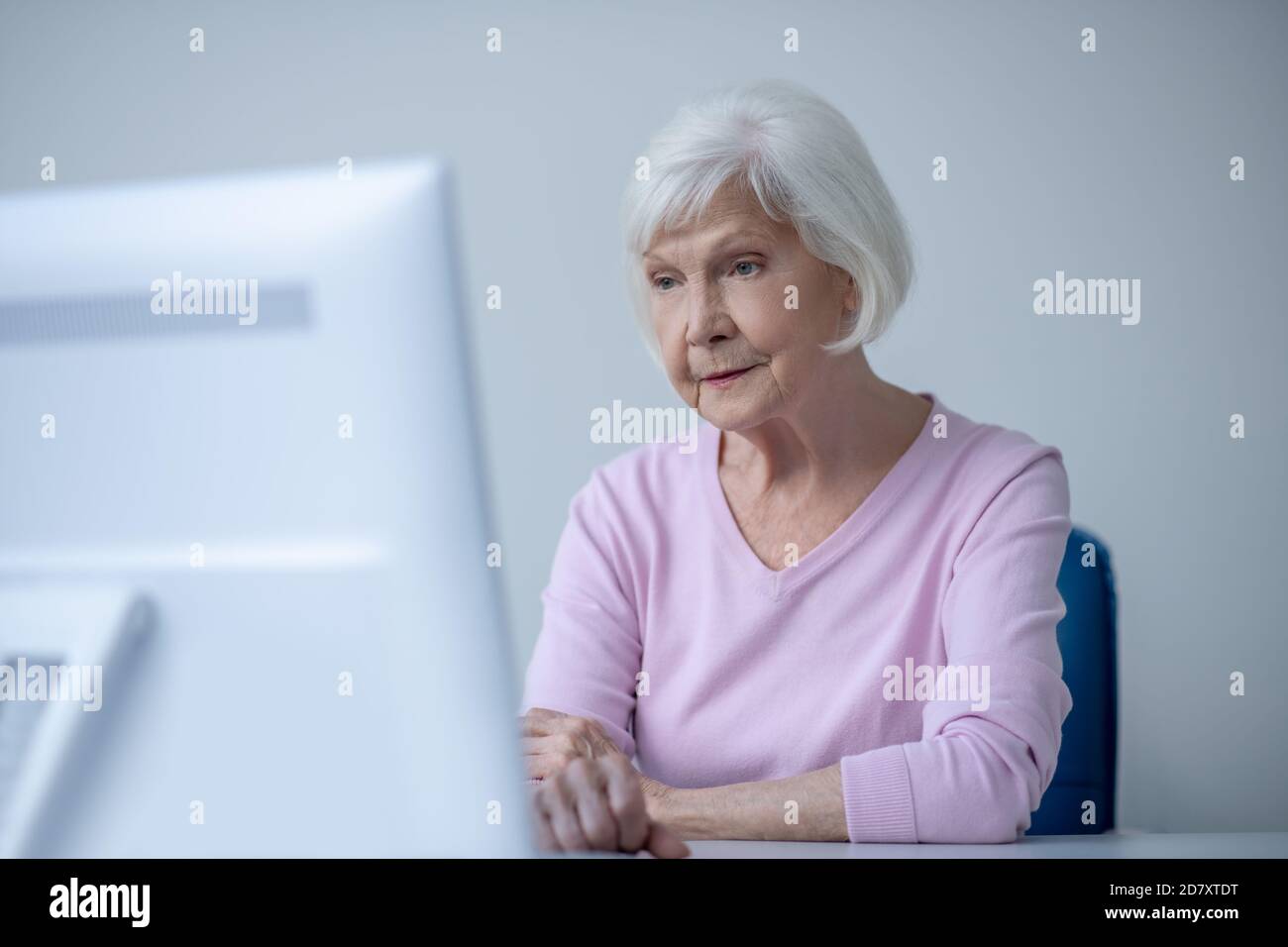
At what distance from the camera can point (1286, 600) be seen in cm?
216

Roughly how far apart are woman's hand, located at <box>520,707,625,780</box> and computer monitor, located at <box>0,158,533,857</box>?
2.22 ft

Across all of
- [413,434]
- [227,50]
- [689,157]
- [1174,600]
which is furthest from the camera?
[227,50]

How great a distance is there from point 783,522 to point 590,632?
0.93 ft

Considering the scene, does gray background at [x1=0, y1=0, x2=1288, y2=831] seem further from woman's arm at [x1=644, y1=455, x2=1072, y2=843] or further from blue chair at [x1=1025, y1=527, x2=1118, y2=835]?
woman's arm at [x1=644, y1=455, x2=1072, y2=843]

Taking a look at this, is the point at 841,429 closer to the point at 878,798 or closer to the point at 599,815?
the point at 878,798

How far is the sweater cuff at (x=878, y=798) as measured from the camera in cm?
108

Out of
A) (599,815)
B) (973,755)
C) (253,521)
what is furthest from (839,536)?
(253,521)

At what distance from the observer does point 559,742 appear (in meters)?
1.25

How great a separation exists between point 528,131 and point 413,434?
1982 mm

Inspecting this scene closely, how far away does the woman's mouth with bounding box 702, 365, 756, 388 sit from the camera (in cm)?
144
